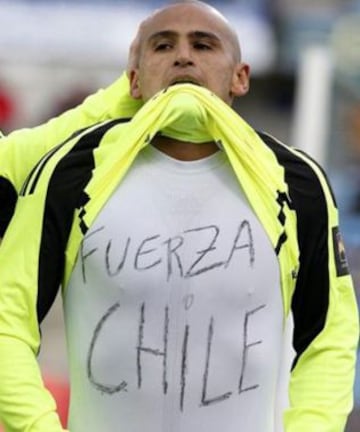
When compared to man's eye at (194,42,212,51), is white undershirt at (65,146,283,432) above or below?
below

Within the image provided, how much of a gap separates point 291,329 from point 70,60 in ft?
62.8

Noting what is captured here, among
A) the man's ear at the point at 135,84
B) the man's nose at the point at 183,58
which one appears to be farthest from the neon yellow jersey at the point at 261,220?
the man's ear at the point at 135,84

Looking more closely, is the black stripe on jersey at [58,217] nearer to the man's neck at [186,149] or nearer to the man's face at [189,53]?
the man's neck at [186,149]

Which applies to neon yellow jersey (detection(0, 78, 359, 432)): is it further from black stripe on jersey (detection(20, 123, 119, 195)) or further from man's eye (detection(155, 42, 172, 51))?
man's eye (detection(155, 42, 172, 51))

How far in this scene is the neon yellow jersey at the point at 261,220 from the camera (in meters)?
3.95

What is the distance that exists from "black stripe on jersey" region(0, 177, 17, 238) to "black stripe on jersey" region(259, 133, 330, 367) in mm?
604

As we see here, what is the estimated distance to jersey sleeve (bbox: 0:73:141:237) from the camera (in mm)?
4320

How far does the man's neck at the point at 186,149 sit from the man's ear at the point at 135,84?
0.96 ft

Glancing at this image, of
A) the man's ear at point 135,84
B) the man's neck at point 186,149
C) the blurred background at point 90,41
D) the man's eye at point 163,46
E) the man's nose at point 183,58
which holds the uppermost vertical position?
the blurred background at point 90,41

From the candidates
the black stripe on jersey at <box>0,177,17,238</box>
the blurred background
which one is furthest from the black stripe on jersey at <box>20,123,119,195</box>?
the blurred background

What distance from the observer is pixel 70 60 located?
23.4 m

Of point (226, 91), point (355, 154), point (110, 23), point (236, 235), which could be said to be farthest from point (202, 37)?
point (110, 23)

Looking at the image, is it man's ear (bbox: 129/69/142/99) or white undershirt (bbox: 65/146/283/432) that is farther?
man's ear (bbox: 129/69/142/99)

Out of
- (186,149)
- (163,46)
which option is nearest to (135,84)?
(163,46)
